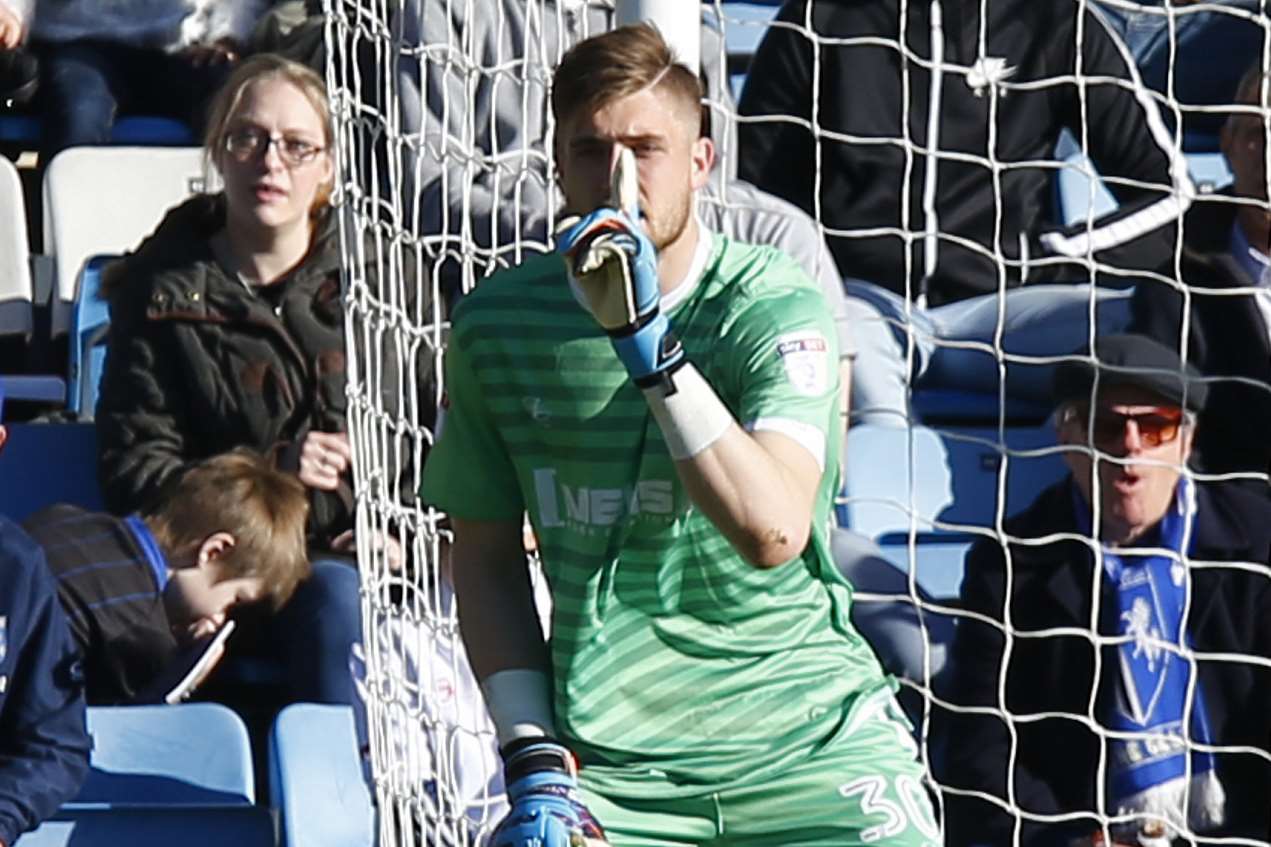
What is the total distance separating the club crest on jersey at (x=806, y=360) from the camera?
8.72 feet

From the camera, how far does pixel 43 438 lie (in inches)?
184

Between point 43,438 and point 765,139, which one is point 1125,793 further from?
point 43,438

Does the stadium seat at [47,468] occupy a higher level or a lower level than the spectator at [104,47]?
lower

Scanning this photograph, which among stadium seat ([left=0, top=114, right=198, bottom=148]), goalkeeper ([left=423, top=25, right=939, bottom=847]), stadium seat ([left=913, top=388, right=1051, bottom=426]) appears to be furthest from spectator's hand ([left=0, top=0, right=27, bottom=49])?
goalkeeper ([left=423, top=25, right=939, bottom=847])

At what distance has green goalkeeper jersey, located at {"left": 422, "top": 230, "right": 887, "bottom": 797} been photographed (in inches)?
107

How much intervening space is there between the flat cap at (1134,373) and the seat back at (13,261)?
2.30m

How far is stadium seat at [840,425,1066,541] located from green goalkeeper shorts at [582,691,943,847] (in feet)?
5.85

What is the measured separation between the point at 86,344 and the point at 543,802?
2.69 metres

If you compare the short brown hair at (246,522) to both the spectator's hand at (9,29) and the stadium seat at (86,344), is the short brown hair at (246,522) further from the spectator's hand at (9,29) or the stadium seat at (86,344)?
the spectator's hand at (9,29)

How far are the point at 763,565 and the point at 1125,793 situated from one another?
1.60m

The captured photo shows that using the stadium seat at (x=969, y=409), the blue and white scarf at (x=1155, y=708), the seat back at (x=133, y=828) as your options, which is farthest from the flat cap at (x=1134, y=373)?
the seat back at (x=133, y=828)

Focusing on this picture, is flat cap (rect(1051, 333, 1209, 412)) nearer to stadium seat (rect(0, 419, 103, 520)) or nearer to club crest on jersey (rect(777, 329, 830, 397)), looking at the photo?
club crest on jersey (rect(777, 329, 830, 397))

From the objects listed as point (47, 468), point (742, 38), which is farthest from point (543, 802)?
point (742, 38)

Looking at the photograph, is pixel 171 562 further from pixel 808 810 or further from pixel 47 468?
pixel 808 810
